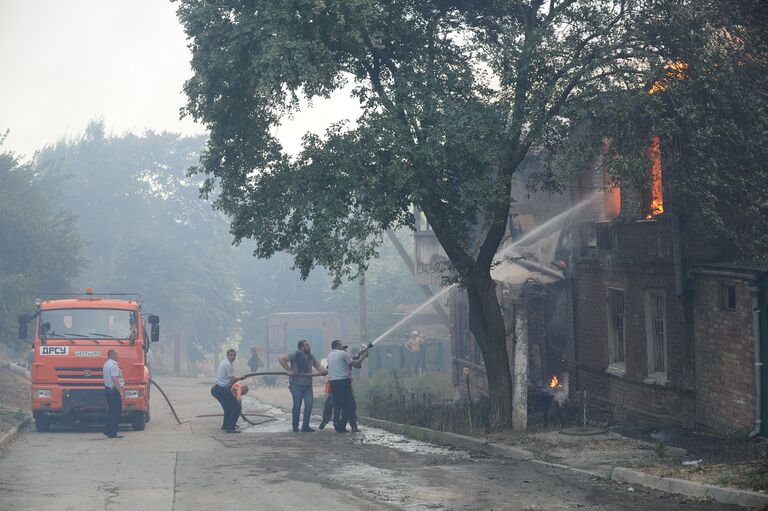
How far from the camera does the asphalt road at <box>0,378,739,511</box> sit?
10.5m

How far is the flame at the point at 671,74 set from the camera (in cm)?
1558

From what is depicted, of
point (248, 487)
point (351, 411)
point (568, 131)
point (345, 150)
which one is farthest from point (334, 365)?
point (248, 487)

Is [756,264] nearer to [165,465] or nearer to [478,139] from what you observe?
[478,139]

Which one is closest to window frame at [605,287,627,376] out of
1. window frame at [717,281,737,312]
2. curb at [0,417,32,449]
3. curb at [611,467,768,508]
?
window frame at [717,281,737,312]

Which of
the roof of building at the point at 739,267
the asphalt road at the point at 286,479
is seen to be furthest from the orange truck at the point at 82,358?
the roof of building at the point at 739,267

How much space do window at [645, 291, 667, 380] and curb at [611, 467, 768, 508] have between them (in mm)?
6597

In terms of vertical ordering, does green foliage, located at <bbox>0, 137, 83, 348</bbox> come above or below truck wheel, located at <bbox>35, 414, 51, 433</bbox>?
above

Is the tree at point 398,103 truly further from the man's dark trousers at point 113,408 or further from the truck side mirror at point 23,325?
the truck side mirror at point 23,325

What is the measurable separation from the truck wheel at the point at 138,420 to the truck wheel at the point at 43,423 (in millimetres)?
1725

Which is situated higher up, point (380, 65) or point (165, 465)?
point (380, 65)

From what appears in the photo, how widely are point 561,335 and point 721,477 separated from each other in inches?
494

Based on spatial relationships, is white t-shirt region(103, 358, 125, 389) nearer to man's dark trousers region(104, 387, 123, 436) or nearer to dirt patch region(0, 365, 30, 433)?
man's dark trousers region(104, 387, 123, 436)

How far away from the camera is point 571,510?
32.9 feet

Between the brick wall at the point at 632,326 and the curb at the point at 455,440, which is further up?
the brick wall at the point at 632,326
